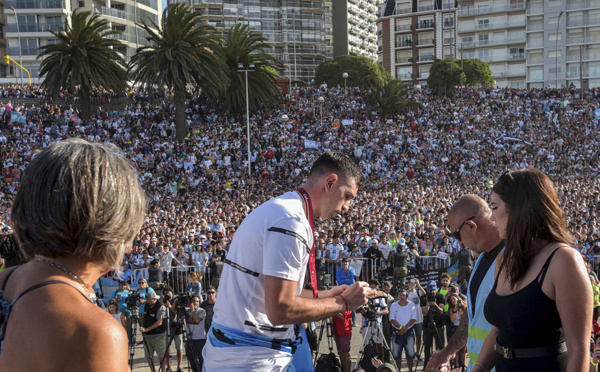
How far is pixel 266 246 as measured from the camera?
110 inches

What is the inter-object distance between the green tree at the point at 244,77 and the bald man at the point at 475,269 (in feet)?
113

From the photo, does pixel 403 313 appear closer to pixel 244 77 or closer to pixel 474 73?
pixel 244 77

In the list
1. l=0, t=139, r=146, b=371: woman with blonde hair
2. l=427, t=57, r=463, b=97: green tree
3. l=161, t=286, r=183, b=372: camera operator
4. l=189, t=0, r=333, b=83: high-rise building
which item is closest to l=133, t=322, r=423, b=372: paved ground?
l=161, t=286, r=183, b=372: camera operator

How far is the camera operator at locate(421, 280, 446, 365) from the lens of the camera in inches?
400

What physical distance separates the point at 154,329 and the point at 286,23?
266ft

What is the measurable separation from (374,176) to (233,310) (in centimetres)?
2769

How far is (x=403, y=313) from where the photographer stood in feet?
33.6

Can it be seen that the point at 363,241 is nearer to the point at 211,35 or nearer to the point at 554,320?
the point at 554,320

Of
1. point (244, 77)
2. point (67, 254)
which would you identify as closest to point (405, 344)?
point (67, 254)

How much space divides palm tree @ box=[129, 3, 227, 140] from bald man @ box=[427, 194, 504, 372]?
104 ft

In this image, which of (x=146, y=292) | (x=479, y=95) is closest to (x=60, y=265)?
(x=146, y=292)

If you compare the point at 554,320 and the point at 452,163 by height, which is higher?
the point at 554,320

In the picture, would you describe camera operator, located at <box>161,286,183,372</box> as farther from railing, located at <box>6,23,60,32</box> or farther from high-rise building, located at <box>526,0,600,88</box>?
high-rise building, located at <box>526,0,600,88</box>

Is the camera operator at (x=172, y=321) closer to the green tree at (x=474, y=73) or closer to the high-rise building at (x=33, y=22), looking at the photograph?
the high-rise building at (x=33, y=22)
